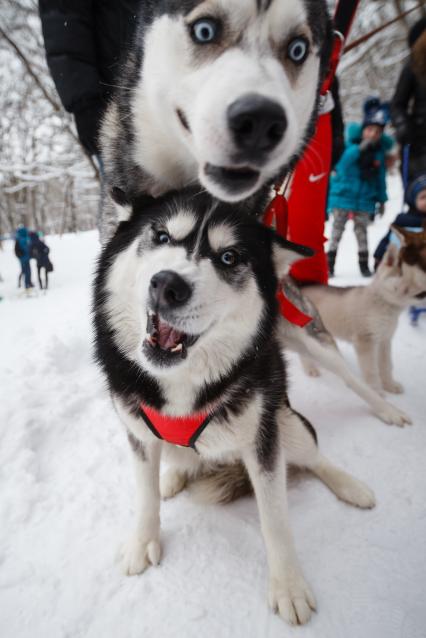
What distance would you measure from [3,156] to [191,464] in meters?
18.2

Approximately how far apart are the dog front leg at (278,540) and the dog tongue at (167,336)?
0.54 meters

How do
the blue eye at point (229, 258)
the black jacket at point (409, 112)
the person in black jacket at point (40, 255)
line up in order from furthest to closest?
1. the person in black jacket at point (40, 255)
2. the black jacket at point (409, 112)
3. the blue eye at point (229, 258)

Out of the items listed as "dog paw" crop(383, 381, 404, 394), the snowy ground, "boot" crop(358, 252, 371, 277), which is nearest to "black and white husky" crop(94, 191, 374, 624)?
the snowy ground

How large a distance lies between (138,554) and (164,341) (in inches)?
36.5

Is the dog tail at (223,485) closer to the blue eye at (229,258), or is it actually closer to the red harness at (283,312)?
the red harness at (283,312)

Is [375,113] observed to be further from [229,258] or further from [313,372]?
[229,258]

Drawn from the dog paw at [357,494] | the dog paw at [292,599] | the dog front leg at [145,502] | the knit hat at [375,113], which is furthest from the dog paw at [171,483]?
the knit hat at [375,113]

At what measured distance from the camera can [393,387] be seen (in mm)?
2559

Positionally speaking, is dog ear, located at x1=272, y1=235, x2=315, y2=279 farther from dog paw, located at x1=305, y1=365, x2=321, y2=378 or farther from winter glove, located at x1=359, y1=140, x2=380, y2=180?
winter glove, located at x1=359, y1=140, x2=380, y2=180

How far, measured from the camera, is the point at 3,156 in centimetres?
1490

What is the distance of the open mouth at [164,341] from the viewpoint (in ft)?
3.63

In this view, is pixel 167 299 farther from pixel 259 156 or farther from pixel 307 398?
pixel 307 398

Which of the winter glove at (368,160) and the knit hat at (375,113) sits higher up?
the knit hat at (375,113)

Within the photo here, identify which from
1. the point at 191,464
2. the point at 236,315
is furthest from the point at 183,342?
the point at 191,464
